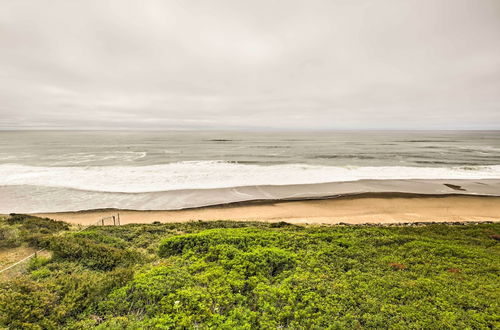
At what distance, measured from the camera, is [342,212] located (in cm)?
1748

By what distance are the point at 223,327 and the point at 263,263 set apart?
267 cm

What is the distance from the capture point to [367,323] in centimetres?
512

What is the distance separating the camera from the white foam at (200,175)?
24.8 m

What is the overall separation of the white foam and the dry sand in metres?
6.45

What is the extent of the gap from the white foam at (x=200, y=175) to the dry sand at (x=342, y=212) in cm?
645

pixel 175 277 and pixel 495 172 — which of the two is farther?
pixel 495 172

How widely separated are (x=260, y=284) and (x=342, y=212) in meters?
13.2

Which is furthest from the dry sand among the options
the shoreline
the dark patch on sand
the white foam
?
the white foam

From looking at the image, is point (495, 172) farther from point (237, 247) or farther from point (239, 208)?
point (237, 247)

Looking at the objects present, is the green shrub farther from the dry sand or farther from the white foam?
the white foam

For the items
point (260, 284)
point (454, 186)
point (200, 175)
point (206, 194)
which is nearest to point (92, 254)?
point (260, 284)

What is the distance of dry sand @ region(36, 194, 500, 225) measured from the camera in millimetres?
15898

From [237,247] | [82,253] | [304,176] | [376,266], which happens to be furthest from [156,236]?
[304,176]

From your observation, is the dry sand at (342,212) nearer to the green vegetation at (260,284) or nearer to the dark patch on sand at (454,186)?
the dark patch on sand at (454,186)
